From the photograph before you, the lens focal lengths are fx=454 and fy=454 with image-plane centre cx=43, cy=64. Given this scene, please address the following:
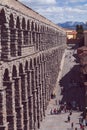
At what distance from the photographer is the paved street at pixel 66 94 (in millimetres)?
53400

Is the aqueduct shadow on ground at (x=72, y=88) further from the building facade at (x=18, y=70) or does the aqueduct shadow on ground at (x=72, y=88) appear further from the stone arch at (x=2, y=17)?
the stone arch at (x=2, y=17)

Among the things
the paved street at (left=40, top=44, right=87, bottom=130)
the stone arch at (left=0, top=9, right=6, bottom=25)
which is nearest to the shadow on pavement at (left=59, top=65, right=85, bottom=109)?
the paved street at (left=40, top=44, right=87, bottom=130)

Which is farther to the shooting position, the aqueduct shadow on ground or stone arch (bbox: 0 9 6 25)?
the aqueduct shadow on ground

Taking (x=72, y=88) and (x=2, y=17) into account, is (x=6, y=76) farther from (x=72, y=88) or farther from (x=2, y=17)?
(x=72, y=88)

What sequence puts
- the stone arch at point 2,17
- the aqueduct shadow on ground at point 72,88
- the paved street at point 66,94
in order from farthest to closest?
the aqueduct shadow on ground at point 72,88 < the paved street at point 66,94 < the stone arch at point 2,17

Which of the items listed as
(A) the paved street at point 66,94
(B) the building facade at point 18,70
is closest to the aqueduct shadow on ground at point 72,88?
(A) the paved street at point 66,94

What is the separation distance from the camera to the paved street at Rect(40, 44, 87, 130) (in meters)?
53.4

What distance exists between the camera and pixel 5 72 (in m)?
32.8

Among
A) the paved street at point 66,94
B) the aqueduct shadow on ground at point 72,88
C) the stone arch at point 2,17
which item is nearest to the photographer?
the stone arch at point 2,17

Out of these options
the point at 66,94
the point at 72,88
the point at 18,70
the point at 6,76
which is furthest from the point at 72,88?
the point at 6,76

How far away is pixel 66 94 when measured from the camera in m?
72.6

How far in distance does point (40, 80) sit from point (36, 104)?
594cm

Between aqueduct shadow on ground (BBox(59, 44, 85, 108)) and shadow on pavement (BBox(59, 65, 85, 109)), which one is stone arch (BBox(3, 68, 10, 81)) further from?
aqueduct shadow on ground (BBox(59, 44, 85, 108))

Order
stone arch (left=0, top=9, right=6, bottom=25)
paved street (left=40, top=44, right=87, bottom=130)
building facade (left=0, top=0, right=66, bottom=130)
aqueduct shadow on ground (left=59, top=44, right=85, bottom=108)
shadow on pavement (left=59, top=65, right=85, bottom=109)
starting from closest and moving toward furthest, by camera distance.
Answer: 1. stone arch (left=0, top=9, right=6, bottom=25)
2. building facade (left=0, top=0, right=66, bottom=130)
3. paved street (left=40, top=44, right=87, bottom=130)
4. shadow on pavement (left=59, top=65, right=85, bottom=109)
5. aqueduct shadow on ground (left=59, top=44, right=85, bottom=108)
